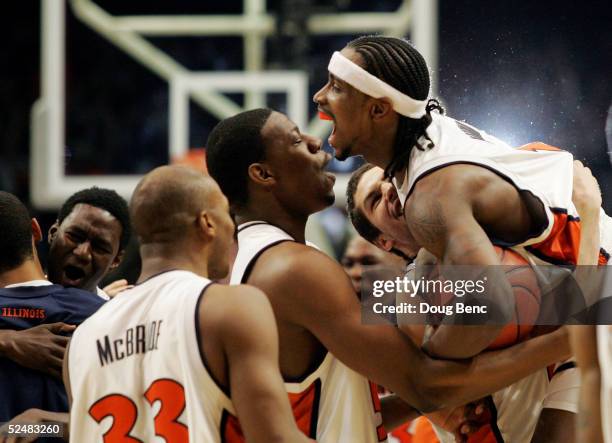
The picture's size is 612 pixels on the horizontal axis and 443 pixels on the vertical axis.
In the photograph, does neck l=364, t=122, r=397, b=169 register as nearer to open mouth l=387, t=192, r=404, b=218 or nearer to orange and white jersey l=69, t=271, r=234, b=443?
open mouth l=387, t=192, r=404, b=218

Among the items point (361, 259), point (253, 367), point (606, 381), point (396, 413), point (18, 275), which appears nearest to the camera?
point (606, 381)

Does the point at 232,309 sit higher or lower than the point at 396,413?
higher

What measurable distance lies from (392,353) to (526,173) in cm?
66

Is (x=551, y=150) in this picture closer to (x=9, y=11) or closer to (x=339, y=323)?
(x=339, y=323)

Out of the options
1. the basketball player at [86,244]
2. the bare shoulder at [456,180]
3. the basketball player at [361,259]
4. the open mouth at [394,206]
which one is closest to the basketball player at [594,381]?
the bare shoulder at [456,180]

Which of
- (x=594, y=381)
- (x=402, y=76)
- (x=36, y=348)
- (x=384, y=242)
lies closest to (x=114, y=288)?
(x=36, y=348)

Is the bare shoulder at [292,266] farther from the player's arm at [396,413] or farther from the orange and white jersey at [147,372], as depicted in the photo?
the player's arm at [396,413]

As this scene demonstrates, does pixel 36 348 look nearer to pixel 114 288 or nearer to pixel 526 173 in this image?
pixel 114 288

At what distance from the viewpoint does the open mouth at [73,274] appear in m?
4.03

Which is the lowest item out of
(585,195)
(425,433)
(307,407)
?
(425,433)

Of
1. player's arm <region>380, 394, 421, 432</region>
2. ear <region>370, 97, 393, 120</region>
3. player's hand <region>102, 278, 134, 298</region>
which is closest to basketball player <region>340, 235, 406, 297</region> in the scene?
player's hand <region>102, 278, 134, 298</region>

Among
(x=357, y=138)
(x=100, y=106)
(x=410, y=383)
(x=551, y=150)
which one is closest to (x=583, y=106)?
(x=551, y=150)

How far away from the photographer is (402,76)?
10.3 feet

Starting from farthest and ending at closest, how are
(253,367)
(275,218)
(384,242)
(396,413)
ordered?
(384,242) < (396,413) < (275,218) < (253,367)
